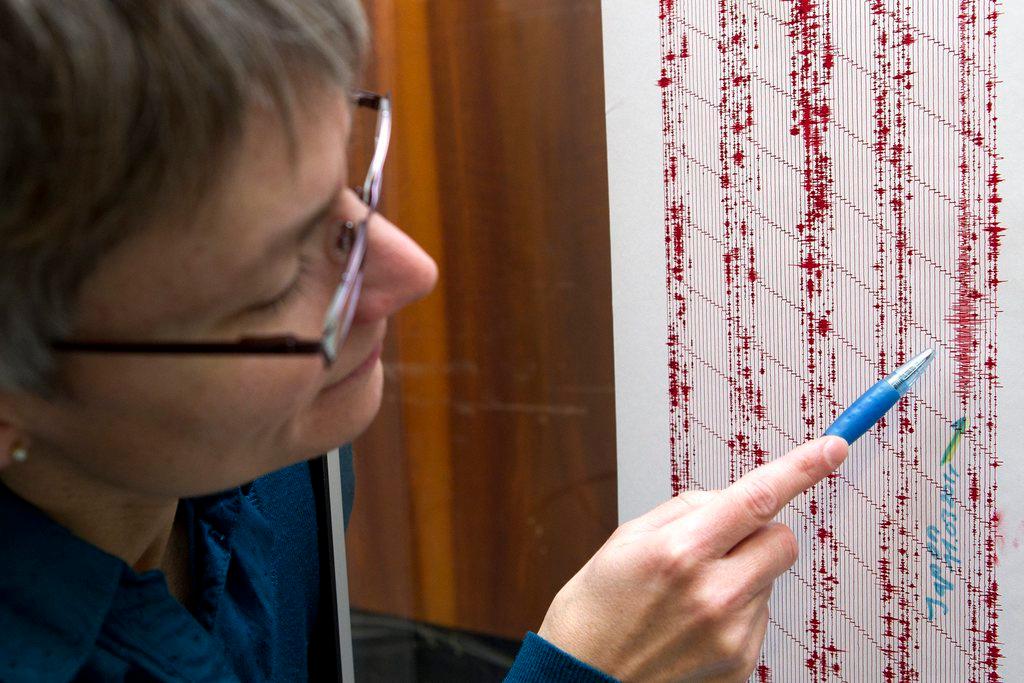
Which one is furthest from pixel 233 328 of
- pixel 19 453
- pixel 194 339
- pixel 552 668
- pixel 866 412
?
pixel 866 412

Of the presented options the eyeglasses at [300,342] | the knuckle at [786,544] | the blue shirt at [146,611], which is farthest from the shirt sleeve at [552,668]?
the eyeglasses at [300,342]

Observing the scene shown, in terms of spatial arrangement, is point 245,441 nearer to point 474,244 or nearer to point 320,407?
point 320,407

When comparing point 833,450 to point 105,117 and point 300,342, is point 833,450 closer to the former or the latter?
point 300,342

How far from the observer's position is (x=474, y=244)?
0.78 metres

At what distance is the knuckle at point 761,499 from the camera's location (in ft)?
1.73

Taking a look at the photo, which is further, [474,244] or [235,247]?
[474,244]

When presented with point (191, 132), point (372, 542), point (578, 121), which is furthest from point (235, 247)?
point (372, 542)

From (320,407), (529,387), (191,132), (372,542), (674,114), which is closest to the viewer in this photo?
(191,132)

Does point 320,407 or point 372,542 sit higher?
point 320,407

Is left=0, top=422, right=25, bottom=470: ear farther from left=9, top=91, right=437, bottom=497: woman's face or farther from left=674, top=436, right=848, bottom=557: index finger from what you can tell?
left=674, top=436, right=848, bottom=557: index finger

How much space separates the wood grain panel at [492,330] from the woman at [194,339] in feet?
0.68

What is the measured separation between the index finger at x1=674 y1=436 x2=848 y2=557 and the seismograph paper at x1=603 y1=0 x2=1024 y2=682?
2.4 inches

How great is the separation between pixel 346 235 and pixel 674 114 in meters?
0.29

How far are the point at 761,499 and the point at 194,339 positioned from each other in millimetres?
335
